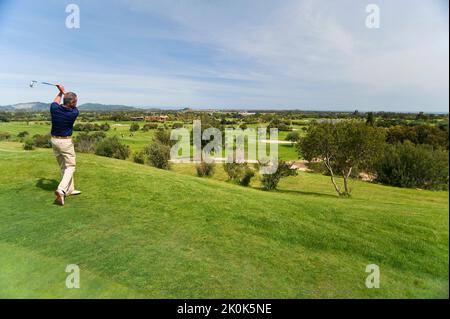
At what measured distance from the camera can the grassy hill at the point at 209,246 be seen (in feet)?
12.4

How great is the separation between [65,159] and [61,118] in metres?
1.03

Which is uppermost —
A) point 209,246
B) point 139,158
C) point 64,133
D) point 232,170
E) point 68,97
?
point 68,97

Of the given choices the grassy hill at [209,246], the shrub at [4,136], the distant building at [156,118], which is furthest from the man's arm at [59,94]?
the distant building at [156,118]

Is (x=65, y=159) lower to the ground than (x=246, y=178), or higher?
higher

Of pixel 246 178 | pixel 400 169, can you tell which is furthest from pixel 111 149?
pixel 400 169

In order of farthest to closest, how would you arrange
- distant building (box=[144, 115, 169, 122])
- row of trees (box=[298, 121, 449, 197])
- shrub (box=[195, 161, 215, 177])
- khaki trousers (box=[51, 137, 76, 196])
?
distant building (box=[144, 115, 169, 122]), shrub (box=[195, 161, 215, 177]), row of trees (box=[298, 121, 449, 197]), khaki trousers (box=[51, 137, 76, 196])

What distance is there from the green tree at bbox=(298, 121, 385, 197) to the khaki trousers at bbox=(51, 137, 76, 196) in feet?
59.8

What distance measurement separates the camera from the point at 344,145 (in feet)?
69.0

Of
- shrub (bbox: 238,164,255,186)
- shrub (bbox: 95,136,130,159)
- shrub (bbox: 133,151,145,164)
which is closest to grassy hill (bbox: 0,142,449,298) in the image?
shrub (bbox: 238,164,255,186)

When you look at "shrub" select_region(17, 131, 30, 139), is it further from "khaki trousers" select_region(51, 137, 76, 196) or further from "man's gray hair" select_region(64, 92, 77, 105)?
"man's gray hair" select_region(64, 92, 77, 105)

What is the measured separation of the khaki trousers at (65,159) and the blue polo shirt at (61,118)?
21 cm

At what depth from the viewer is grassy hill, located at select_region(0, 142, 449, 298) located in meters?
3.79

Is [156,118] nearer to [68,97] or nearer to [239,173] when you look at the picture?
[239,173]
